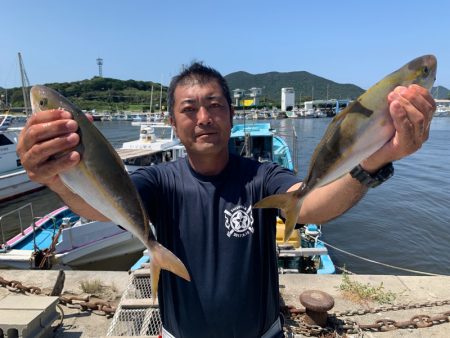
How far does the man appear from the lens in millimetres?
2211

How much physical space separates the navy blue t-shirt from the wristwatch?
1.53 feet

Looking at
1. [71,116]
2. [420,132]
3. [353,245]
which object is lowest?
[353,245]

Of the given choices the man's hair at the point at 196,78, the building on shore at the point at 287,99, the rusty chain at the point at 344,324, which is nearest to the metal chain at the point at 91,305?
the rusty chain at the point at 344,324

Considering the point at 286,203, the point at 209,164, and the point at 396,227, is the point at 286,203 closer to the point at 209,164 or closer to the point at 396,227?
the point at 209,164

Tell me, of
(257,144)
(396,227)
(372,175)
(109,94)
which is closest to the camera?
(372,175)

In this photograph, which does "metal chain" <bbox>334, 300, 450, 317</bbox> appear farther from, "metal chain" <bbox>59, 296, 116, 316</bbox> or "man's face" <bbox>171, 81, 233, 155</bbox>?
"man's face" <bbox>171, 81, 233, 155</bbox>

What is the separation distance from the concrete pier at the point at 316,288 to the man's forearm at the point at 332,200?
306 cm

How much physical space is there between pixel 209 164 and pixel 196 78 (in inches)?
24.9

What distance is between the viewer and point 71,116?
1.72m

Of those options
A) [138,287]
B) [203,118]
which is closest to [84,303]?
[138,287]

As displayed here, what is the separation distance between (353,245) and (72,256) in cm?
1066

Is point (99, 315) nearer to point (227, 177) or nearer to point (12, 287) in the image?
point (12, 287)

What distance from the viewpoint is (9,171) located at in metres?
21.7

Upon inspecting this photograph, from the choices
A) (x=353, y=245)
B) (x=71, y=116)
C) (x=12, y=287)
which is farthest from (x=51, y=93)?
(x=353, y=245)
